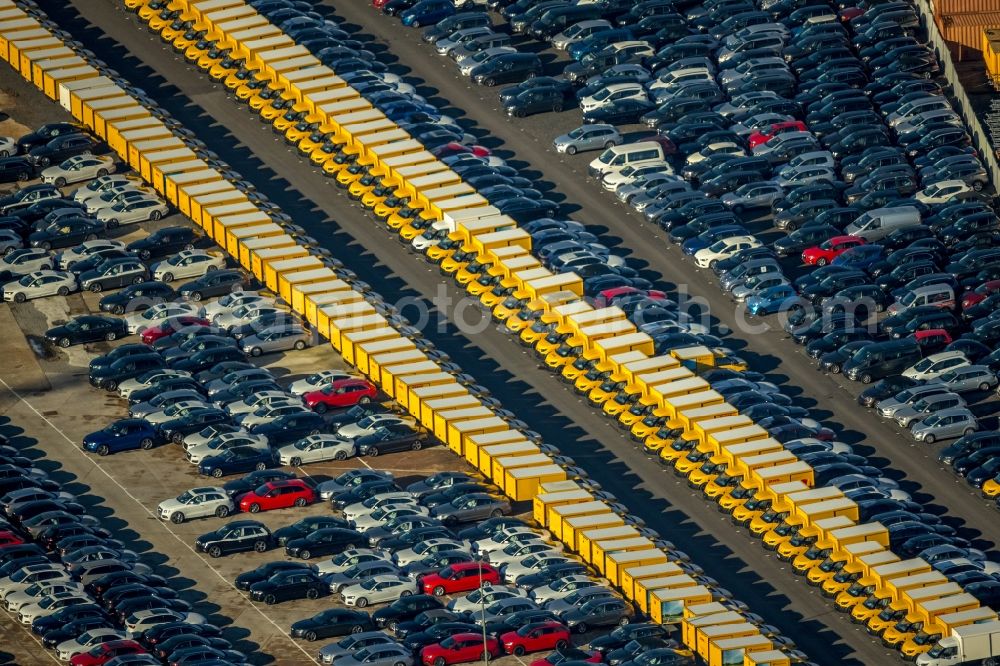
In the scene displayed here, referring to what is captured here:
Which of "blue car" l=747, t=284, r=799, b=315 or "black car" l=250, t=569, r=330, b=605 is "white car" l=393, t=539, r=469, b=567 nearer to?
"black car" l=250, t=569, r=330, b=605

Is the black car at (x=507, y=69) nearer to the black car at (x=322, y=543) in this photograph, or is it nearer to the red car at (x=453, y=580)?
the black car at (x=322, y=543)

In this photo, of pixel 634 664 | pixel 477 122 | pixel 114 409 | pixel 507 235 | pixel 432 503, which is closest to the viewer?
pixel 634 664

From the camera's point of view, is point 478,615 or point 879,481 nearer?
point 478,615

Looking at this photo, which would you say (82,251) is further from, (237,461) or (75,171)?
(237,461)

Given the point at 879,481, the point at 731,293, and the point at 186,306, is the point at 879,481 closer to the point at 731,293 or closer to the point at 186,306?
the point at 731,293

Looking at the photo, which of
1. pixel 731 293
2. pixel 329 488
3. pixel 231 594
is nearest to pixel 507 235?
pixel 731 293

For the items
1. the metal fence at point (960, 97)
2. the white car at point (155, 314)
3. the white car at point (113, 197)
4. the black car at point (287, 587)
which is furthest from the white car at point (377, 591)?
the metal fence at point (960, 97)

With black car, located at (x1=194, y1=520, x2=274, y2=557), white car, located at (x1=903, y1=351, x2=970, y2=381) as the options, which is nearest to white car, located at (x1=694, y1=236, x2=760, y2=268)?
white car, located at (x1=903, y1=351, x2=970, y2=381)
